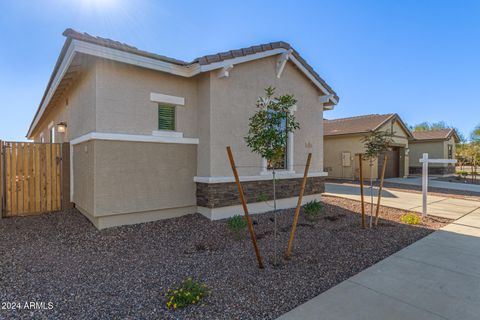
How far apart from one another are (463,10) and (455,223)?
9413 mm

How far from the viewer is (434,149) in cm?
2567

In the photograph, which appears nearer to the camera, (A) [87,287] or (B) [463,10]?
(A) [87,287]

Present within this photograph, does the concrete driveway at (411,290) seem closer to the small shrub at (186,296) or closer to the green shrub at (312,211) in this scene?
the small shrub at (186,296)

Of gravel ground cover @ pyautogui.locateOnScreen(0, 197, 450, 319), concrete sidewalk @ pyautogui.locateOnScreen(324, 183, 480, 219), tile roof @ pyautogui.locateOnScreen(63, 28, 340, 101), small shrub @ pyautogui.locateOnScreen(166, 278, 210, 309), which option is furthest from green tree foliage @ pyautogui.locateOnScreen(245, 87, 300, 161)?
concrete sidewalk @ pyautogui.locateOnScreen(324, 183, 480, 219)

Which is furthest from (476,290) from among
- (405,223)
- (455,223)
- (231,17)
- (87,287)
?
(231,17)

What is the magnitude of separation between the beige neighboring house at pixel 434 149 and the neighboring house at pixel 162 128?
24346 mm

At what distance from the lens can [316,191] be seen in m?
9.27

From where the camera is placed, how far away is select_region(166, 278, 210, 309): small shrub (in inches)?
118

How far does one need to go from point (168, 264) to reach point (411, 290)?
3.75m

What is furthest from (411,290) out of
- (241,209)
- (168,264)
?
(241,209)

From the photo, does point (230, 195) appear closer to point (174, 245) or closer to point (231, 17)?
point (174, 245)

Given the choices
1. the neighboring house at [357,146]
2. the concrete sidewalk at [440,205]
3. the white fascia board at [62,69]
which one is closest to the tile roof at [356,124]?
the neighboring house at [357,146]

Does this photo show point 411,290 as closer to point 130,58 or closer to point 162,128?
point 162,128

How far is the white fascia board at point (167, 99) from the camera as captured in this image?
6367 millimetres
